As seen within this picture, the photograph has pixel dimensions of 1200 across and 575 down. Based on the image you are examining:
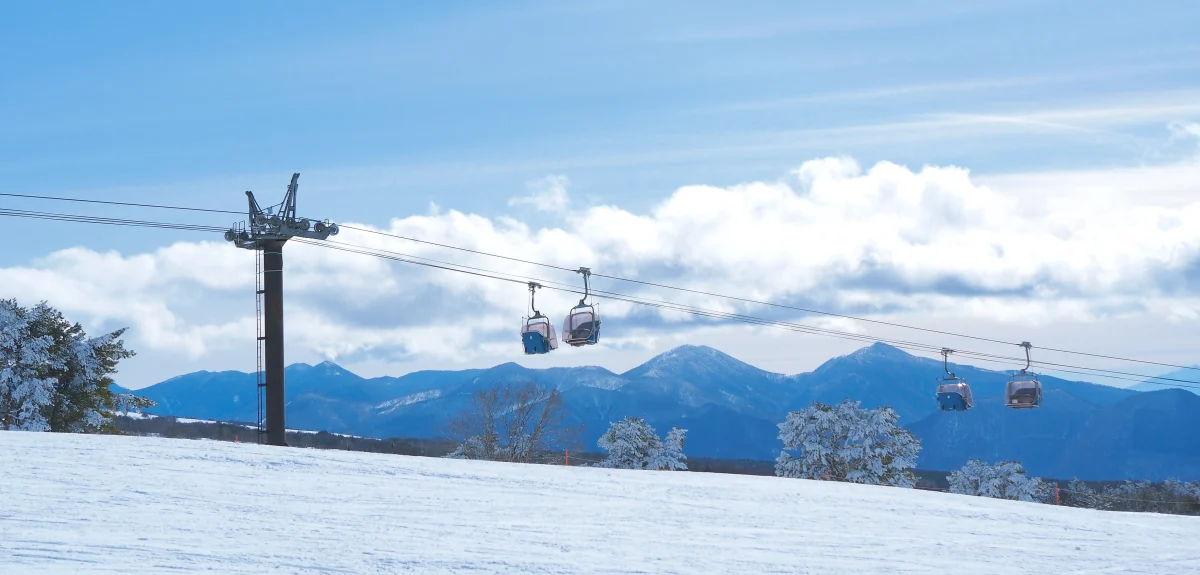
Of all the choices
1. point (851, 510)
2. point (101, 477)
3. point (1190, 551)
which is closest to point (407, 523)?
point (101, 477)

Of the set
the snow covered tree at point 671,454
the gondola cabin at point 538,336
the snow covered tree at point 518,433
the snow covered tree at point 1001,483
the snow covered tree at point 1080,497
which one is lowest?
the snow covered tree at point 1080,497

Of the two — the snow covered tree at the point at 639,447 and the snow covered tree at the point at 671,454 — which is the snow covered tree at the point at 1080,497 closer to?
the snow covered tree at the point at 671,454

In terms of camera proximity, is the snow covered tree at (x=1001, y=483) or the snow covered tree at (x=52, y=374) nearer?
the snow covered tree at (x=52, y=374)

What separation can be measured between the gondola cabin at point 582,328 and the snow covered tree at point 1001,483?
187ft

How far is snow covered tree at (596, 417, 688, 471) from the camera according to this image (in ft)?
280

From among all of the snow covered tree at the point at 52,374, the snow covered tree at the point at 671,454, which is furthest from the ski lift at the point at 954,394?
the snow covered tree at the point at 52,374

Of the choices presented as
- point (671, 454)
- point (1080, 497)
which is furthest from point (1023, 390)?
point (1080, 497)

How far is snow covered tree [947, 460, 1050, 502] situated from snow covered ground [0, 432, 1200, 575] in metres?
56.3

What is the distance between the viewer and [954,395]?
4716 centimetres

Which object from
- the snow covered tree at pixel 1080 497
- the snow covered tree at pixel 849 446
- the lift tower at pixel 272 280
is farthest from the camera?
the snow covered tree at pixel 1080 497

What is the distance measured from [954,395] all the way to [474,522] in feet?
90.5

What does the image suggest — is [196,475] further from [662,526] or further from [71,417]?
[71,417]

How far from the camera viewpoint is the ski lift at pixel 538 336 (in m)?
36.8

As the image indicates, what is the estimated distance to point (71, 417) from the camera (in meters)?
61.2
